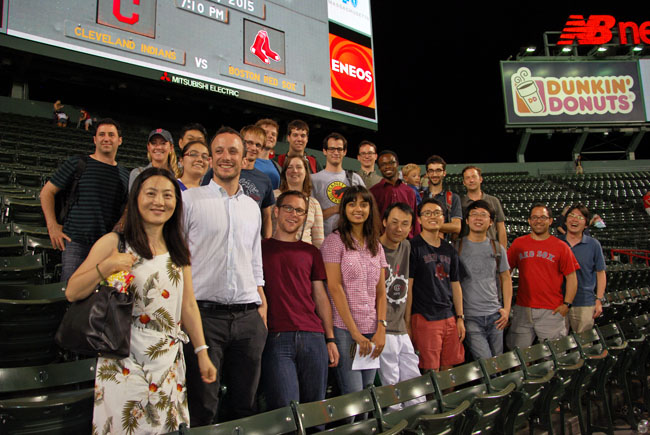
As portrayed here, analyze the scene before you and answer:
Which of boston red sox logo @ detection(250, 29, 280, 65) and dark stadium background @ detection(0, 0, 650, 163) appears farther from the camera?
dark stadium background @ detection(0, 0, 650, 163)

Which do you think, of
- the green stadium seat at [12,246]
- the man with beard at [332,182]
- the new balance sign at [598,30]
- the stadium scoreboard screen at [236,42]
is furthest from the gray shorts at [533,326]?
the new balance sign at [598,30]

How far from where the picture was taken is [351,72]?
11969 millimetres

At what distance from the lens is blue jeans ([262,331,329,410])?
7.86 ft

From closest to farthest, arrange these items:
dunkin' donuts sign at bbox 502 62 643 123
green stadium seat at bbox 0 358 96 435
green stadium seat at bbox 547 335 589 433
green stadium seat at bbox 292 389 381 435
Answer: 1. green stadium seat at bbox 0 358 96 435
2. green stadium seat at bbox 292 389 381 435
3. green stadium seat at bbox 547 335 589 433
4. dunkin' donuts sign at bbox 502 62 643 123

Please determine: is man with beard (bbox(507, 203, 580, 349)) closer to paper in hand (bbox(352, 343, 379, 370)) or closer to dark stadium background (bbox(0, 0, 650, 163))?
paper in hand (bbox(352, 343, 379, 370))

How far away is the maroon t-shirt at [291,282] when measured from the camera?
249cm

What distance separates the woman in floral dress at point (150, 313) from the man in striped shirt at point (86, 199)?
113 centimetres

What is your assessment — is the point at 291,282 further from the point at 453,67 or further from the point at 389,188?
the point at 453,67

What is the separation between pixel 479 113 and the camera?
2180cm

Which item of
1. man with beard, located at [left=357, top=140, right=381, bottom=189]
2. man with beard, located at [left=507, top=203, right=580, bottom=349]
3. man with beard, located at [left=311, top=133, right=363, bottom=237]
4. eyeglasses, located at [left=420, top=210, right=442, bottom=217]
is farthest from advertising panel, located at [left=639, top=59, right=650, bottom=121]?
man with beard, located at [left=311, top=133, right=363, bottom=237]

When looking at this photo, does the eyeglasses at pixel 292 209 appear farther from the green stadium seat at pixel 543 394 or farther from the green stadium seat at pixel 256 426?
the green stadium seat at pixel 543 394

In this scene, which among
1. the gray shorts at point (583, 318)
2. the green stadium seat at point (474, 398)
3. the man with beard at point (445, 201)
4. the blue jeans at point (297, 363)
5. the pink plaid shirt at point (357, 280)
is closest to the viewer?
the blue jeans at point (297, 363)

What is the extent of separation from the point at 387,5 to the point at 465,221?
18.4 metres

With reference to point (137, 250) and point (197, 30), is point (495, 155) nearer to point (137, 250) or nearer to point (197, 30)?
point (197, 30)
